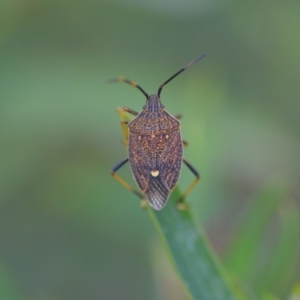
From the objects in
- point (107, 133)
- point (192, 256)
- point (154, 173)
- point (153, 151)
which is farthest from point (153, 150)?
point (107, 133)

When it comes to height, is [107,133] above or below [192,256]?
above

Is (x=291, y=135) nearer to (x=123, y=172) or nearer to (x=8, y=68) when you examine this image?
(x=123, y=172)

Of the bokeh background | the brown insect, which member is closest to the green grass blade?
the brown insect

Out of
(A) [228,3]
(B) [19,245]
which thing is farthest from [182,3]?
(B) [19,245]

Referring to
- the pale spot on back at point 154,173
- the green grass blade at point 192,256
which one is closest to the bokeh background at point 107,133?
the pale spot on back at point 154,173

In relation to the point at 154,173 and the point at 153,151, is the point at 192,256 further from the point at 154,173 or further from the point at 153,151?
the point at 153,151
